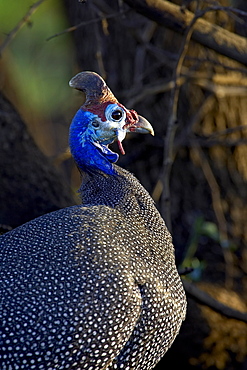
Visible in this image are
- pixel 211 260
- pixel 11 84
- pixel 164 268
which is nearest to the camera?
pixel 164 268

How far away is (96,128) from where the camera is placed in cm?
358

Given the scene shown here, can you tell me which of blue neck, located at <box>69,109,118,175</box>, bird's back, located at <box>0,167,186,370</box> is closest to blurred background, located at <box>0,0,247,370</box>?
blue neck, located at <box>69,109,118,175</box>

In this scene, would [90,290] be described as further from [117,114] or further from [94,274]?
[117,114]

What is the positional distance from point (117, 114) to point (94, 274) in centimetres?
93

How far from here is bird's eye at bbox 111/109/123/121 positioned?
3601mm

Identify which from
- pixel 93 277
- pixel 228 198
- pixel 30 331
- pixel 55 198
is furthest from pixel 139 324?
pixel 228 198

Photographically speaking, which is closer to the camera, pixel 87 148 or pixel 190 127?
pixel 87 148

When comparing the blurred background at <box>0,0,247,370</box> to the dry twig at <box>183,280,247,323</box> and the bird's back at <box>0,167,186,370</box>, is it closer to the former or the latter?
the dry twig at <box>183,280,247,323</box>

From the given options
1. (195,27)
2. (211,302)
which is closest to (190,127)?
(195,27)

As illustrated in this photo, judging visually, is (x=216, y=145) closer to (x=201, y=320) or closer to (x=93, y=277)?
(x=201, y=320)

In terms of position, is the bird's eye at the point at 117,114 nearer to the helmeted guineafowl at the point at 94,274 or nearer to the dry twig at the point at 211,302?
the helmeted guineafowl at the point at 94,274

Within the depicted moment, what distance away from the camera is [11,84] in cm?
1056

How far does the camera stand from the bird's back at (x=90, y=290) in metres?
2.95

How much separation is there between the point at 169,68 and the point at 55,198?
5.70 feet
